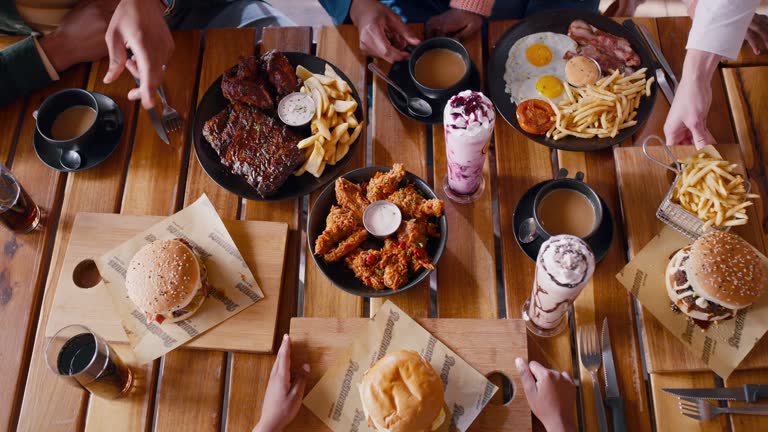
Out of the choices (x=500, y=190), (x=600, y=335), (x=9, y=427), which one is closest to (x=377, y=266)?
(x=500, y=190)

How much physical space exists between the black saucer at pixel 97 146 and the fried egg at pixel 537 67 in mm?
1498

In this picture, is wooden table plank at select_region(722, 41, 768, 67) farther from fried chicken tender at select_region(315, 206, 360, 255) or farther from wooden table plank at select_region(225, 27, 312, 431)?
wooden table plank at select_region(225, 27, 312, 431)

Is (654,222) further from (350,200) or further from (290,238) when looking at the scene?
(290,238)

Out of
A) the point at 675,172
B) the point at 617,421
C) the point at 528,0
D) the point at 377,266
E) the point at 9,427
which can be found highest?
the point at 528,0

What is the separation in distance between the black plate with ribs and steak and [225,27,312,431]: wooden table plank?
65 mm

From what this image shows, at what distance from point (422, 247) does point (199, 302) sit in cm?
74

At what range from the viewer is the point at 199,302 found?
70.9 inches

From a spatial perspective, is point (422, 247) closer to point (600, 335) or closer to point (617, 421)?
point (600, 335)

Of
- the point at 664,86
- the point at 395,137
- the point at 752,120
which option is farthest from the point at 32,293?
the point at 752,120

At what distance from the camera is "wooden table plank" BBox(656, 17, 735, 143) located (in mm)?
2061

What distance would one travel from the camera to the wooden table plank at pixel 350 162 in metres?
1.85

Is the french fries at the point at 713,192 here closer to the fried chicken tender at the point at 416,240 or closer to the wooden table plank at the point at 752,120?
the wooden table plank at the point at 752,120

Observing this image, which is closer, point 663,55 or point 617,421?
point 617,421

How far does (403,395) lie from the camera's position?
4.99 ft
